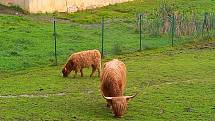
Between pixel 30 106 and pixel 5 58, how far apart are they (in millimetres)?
8267

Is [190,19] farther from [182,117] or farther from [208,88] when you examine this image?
[182,117]

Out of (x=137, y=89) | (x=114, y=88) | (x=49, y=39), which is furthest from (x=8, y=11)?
(x=114, y=88)

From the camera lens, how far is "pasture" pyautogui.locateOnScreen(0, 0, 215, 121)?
53.7 feet

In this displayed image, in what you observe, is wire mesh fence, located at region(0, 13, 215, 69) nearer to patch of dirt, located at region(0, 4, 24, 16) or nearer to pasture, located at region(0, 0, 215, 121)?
pasture, located at region(0, 0, 215, 121)

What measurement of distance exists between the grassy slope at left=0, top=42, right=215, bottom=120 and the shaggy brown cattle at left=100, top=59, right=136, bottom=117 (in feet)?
1.14

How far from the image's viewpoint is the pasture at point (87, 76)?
16.4 meters

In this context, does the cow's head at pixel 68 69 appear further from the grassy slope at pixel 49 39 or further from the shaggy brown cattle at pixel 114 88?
the shaggy brown cattle at pixel 114 88

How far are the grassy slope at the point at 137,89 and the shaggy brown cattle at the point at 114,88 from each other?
13.7 inches

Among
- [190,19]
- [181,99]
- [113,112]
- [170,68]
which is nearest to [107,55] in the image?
[170,68]

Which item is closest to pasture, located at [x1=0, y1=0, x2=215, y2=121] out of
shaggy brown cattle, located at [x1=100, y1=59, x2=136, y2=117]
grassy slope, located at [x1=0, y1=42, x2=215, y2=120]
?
grassy slope, located at [x1=0, y1=42, x2=215, y2=120]

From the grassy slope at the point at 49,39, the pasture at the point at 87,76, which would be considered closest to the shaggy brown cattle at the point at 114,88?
the pasture at the point at 87,76

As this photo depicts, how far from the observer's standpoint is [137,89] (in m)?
19.7

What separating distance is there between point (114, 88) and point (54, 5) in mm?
25417

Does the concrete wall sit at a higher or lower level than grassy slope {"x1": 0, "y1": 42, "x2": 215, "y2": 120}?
higher
